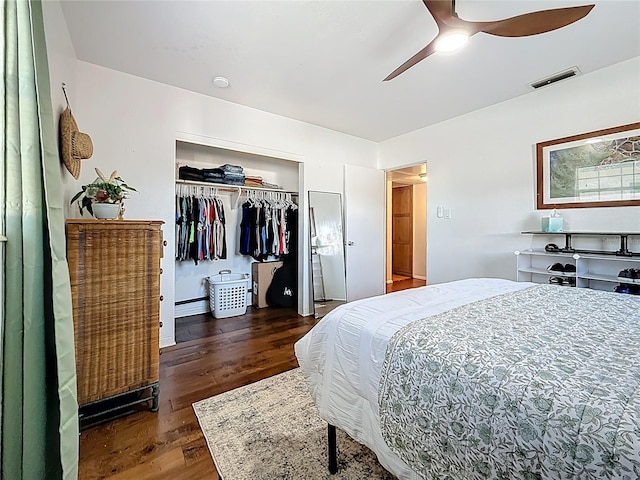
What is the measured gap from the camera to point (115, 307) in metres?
1.67

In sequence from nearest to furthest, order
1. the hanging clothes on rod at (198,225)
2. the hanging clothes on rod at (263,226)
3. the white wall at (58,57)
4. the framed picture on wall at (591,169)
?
the white wall at (58,57) < the framed picture on wall at (591,169) < the hanging clothes on rod at (198,225) < the hanging clothes on rod at (263,226)

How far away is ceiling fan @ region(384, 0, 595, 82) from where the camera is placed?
1.41m

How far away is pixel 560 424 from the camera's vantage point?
56 cm

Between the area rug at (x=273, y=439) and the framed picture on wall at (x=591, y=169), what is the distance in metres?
2.76

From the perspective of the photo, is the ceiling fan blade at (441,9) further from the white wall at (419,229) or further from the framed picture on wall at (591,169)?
the white wall at (419,229)

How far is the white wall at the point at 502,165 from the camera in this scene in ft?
7.90

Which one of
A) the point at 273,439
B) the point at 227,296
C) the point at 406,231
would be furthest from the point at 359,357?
the point at 406,231

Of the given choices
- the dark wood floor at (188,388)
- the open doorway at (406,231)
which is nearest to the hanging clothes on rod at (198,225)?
the dark wood floor at (188,388)

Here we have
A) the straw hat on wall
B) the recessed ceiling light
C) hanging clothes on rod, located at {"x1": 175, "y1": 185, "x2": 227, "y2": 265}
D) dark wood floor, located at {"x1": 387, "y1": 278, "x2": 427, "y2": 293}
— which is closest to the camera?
the straw hat on wall

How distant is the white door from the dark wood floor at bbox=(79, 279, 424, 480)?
3.37ft

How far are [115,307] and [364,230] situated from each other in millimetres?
3259

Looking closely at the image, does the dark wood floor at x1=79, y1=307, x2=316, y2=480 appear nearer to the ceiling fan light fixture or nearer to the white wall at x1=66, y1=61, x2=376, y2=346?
the white wall at x1=66, y1=61, x2=376, y2=346

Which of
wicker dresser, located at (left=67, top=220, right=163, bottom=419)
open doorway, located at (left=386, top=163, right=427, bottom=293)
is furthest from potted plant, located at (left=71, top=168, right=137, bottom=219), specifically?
open doorway, located at (left=386, top=163, right=427, bottom=293)

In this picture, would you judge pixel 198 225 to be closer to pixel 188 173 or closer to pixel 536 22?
pixel 188 173
